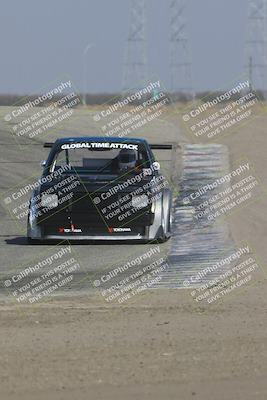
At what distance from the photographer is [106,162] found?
15062mm

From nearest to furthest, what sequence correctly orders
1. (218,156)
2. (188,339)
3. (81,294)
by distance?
(188,339)
(81,294)
(218,156)

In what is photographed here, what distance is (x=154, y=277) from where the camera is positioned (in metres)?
10.9

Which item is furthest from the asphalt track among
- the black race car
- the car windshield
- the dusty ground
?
the dusty ground

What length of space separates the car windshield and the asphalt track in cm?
119

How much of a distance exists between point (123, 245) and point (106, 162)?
1.56 meters

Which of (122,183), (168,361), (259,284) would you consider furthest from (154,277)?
(168,361)

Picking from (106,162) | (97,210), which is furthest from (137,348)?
(106,162)

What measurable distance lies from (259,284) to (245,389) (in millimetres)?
4404

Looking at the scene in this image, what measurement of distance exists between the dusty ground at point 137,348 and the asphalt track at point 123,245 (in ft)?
4.52

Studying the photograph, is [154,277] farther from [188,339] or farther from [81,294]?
[188,339]

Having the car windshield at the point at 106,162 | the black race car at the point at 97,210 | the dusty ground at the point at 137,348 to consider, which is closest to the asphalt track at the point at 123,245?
the black race car at the point at 97,210

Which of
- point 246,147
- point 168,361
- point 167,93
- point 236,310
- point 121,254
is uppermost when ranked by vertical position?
point 168,361

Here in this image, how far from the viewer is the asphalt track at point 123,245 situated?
1142 centimetres

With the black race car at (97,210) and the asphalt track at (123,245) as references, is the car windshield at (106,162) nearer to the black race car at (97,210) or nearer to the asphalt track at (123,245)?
the black race car at (97,210)
